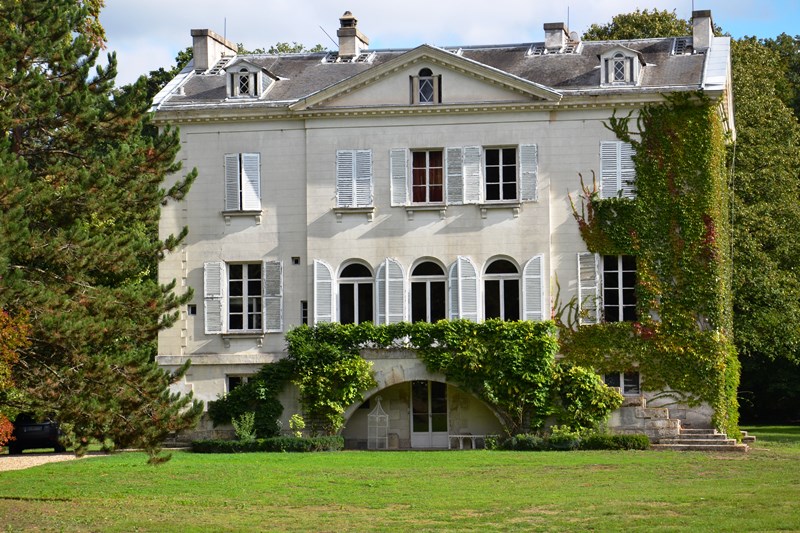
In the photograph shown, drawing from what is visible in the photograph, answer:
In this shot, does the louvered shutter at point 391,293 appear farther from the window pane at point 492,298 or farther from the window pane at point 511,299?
the window pane at point 511,299

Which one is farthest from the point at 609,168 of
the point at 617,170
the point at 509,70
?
the point at 509,70

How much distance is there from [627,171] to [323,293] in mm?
8534

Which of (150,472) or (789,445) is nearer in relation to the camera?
(150,472)

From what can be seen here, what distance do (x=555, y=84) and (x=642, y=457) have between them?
36.8 feet

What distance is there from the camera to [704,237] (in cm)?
3600

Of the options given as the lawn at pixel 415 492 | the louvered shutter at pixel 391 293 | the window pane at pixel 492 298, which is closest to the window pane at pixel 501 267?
the window pane at pixel 492 298

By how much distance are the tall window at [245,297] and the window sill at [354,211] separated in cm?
256

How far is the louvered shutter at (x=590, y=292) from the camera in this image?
36.3 m

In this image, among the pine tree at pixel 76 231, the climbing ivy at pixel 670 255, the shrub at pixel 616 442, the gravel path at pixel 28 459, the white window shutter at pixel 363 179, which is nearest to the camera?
the pine tree at pixel 76 231

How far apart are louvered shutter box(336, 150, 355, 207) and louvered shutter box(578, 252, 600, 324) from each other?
6.40 m

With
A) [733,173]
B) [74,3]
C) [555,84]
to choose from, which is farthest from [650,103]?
[74,3]

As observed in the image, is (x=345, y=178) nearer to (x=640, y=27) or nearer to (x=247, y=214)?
(x=247, y=214)

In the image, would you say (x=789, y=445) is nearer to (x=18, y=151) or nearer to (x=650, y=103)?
(x=650, y=103)

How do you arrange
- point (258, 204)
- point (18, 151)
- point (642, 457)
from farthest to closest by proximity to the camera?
point (258, 204) < point (642, 457) < point (18, 151)
